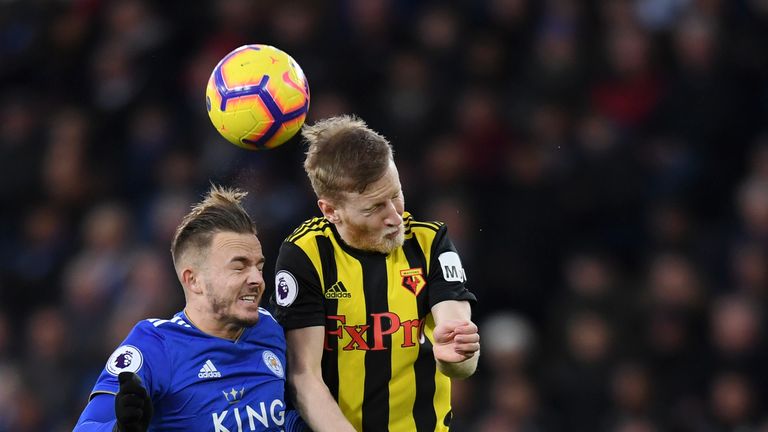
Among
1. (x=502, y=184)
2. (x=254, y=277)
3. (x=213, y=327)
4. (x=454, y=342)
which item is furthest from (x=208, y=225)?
(x=502, y=184)

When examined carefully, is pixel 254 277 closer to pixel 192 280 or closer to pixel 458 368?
pixel 192 280

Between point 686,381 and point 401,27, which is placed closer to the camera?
point 686,381

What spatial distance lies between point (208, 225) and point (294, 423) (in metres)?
0.83

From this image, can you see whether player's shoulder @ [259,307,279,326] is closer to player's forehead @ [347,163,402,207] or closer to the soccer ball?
player's forehead @ [347,163,402,207]

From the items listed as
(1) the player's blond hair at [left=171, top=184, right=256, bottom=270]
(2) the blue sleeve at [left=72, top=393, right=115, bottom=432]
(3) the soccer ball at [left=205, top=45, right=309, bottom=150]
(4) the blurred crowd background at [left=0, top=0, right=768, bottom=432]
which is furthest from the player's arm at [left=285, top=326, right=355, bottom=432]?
(4) the blurred crowd background at [left=0, top=0, right=768, bottom=432]

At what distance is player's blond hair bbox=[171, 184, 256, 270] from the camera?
188 inches

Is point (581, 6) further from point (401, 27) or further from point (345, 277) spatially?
point (345, 277)

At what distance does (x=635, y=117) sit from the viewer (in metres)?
9.22

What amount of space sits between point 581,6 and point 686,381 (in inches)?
127

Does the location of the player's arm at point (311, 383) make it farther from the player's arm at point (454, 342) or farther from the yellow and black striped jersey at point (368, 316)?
the player's arm at point (454, 342)

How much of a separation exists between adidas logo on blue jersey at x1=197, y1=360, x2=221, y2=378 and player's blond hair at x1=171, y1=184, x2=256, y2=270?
0.45 meters

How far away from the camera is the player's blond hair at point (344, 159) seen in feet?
15.1

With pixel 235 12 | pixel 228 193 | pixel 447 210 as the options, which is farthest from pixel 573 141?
pixel 228 193

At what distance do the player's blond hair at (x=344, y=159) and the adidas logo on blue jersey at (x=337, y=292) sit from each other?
342 mm
